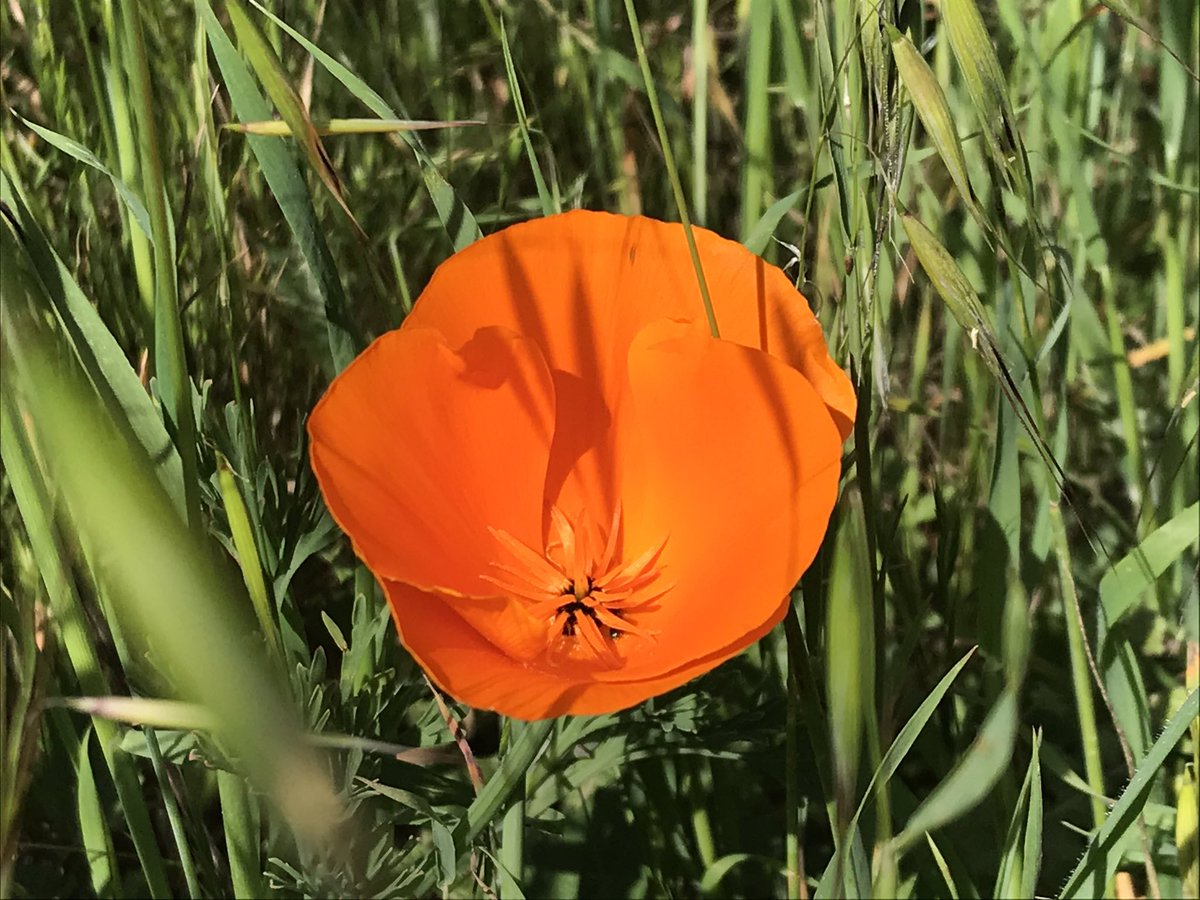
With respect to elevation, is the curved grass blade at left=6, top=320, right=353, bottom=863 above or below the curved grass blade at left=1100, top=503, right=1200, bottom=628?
above

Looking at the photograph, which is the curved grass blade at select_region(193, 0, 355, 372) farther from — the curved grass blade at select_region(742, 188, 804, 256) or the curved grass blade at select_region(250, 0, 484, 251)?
the curved grass blade at select_region(742, 188, 804, 256)

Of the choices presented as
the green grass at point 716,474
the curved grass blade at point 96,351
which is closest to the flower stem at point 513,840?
the green grass at point 716,474

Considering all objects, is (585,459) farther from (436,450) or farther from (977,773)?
(977,773)

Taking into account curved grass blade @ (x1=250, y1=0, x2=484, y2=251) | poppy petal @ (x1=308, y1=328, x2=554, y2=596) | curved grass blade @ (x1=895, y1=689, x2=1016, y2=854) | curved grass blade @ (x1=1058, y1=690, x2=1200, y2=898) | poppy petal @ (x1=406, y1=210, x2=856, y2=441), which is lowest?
curved grass blade @ (x1=1058, y1=690, x2=1200, y2=898)

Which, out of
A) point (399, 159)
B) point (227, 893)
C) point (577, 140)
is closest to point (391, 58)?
point (399, 159)

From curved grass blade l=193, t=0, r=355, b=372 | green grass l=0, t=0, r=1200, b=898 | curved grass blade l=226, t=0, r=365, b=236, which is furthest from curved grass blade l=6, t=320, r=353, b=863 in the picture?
curved grass blade l=193, t=0, r=355, b=372

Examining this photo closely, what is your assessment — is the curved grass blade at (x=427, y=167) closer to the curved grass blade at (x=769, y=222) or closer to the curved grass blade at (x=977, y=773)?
the curved grass blade at (x=769, y=222)

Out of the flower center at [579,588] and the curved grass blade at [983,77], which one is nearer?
the curved grass blade at [983,77]

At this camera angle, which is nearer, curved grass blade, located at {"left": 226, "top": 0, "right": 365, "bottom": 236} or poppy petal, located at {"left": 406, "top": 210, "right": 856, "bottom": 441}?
curved grass blade, located at {"left": 226, "top": 0, "right": 365, "bottom": 236}
